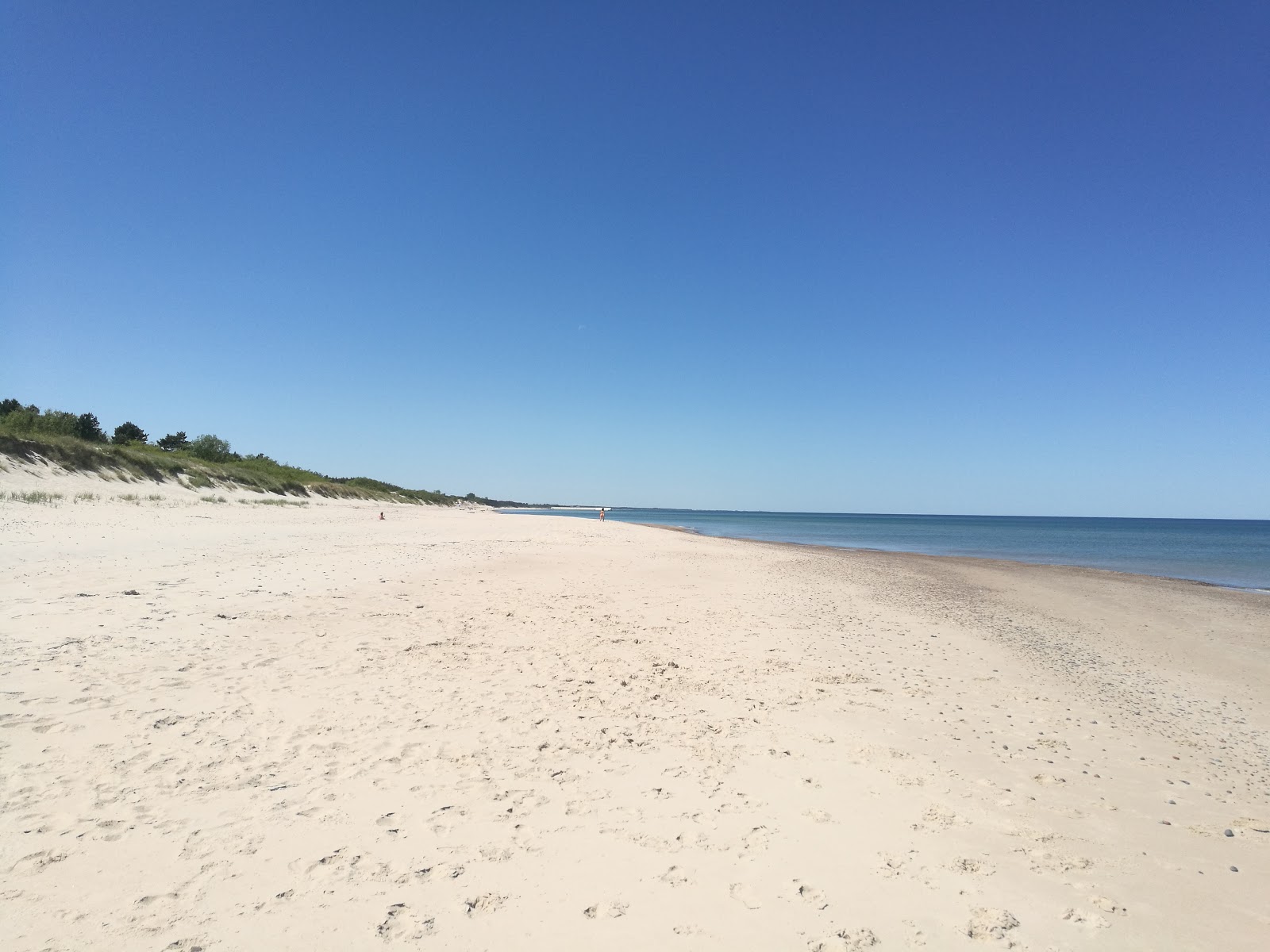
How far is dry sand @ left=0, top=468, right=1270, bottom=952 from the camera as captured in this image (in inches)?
130

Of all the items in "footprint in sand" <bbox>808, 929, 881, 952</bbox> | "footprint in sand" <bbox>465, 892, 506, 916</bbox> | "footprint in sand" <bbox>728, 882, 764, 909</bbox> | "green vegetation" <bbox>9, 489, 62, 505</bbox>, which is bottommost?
"footprint in sand" <bbox>808, 929, 881, 952</bbox>

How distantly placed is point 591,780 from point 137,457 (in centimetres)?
3805

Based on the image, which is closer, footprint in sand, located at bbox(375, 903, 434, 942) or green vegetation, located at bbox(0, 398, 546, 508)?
footprint in sand, located at bbox(375, 903, 434, 942)

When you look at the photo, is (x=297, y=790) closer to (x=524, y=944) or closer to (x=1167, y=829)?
(x=524, y=944)

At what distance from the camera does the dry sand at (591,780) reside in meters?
3.30

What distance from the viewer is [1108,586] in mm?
20641

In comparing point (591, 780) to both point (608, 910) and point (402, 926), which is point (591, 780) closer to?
point (608, 910)

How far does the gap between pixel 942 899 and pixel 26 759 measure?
6.38 metres

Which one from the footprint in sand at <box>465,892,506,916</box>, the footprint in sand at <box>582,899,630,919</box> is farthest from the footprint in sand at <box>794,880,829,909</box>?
the footprint in sand at <box>465,892,506,916</box>

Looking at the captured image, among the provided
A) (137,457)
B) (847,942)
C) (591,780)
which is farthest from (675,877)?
(137,457)

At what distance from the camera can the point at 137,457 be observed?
32.1m

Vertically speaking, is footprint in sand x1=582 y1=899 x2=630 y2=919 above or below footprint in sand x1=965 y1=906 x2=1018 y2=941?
above

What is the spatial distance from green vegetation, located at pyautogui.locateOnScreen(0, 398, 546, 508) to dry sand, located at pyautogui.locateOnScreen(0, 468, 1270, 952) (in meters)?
21.8

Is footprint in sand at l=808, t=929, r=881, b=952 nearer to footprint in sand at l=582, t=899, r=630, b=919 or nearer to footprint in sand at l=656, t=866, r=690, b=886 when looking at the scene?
footprint in sand at l=656, t=866, r=690, b=886
